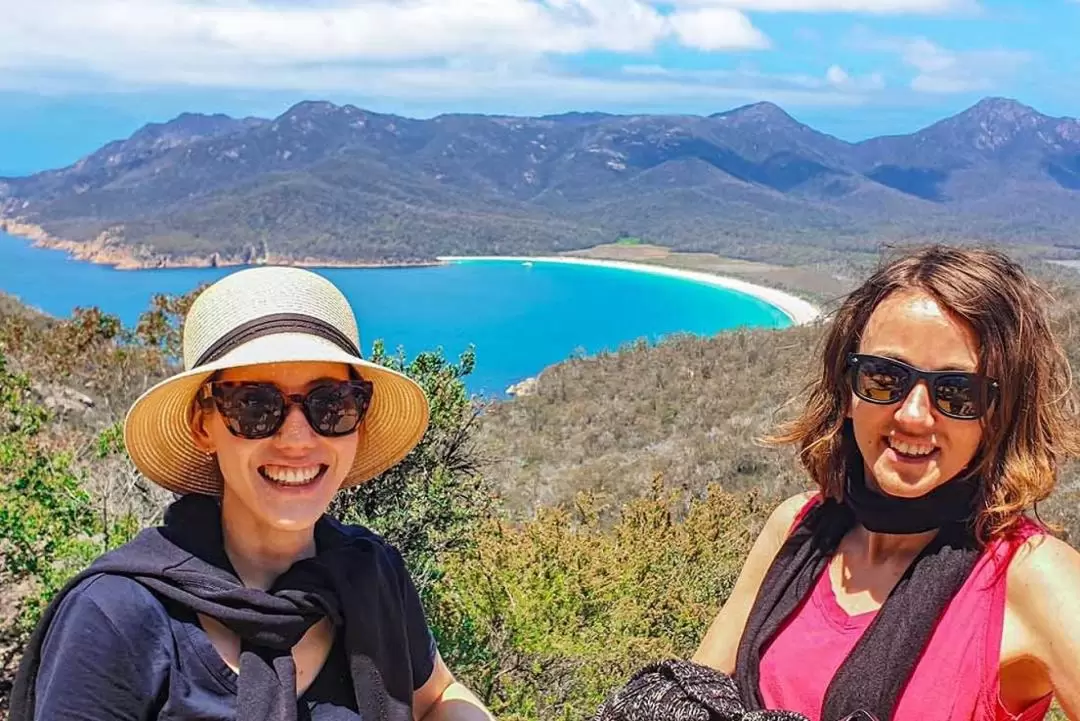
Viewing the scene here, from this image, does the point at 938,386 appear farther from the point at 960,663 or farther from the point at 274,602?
the point at 274,602

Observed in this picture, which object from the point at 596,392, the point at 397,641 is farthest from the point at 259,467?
the point at 596,392

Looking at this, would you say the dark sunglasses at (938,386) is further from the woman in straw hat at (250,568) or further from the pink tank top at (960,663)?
the woman in straw hat at (250,568)

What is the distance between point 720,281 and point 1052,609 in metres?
99.5

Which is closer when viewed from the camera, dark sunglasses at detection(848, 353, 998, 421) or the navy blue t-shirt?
the navy blue t-shirt

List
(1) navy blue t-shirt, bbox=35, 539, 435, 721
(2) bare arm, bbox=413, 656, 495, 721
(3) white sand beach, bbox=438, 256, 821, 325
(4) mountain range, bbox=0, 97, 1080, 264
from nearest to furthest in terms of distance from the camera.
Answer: (1) navy blue t-shirt, bbox=35, 539, 435, 721 < (2) bare arm, bbox=413, 656, 495, 721 < (3) white sand beach, bbox=438, 256, 821, 325 < (4) mountain range, bbox=0, 97, 1080, 264

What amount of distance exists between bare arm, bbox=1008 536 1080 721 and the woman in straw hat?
36.8 inches

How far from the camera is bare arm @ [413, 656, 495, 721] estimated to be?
174 centimetres

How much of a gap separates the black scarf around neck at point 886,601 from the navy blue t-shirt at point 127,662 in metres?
0.86

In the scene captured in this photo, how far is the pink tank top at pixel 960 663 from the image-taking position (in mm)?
1404

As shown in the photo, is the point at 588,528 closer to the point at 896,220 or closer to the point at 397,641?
the point at 397,641

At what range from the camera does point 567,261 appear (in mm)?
123188

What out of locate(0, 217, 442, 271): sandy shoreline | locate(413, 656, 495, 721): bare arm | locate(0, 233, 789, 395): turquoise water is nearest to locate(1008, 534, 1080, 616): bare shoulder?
locate(413, 656, 495, 721): bare arm

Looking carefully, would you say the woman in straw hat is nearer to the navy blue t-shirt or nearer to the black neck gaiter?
the navy blue t-shirt

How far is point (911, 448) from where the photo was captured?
1.55m
